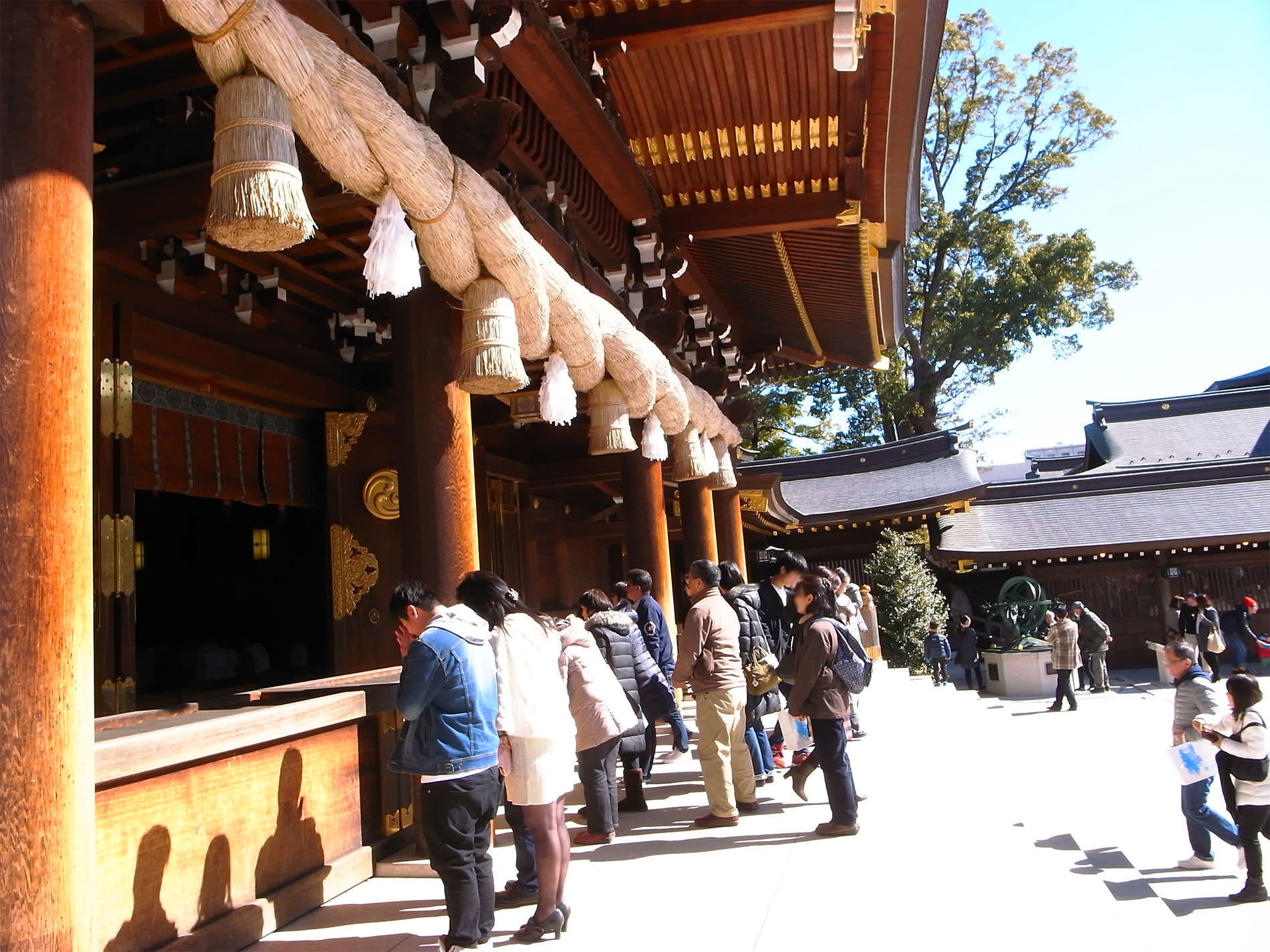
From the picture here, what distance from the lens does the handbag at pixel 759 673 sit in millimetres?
5949

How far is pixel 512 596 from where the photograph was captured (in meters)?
3.72

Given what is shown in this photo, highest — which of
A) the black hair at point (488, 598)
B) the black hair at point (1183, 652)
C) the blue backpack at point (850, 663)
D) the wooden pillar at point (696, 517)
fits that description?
the wooden pillar at point (696, 517)

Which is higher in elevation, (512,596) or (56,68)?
(56,68)

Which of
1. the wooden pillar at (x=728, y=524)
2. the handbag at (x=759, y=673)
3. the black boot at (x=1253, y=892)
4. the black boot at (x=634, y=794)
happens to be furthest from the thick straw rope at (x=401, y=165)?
the wooden pillar at (x=728, y=524)

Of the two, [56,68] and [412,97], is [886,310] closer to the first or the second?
[412,97]

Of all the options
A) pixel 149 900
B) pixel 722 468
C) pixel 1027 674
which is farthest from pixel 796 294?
pixel 1027 674

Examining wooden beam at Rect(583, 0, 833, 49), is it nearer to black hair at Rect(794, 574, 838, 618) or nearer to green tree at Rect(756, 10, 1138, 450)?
black hair at Rect(794, 574, 838, 618)

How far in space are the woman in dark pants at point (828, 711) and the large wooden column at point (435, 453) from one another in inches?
73.5

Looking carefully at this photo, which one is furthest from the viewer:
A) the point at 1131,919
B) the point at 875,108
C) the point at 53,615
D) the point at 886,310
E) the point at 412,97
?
the point at 886,310

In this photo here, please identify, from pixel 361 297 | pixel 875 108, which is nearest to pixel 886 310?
pixel 875 108

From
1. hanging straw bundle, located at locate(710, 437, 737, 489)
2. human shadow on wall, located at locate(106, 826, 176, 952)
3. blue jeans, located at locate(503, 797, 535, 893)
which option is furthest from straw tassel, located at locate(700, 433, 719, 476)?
human shadow on wall, located at locate(106, 826, 176, 952)

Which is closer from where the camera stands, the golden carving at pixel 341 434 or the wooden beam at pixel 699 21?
the wooden beam at pixel 699 21

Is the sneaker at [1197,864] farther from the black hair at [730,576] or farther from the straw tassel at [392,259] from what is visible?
the straw tassel at [392,259]

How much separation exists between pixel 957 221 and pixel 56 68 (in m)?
30.4
